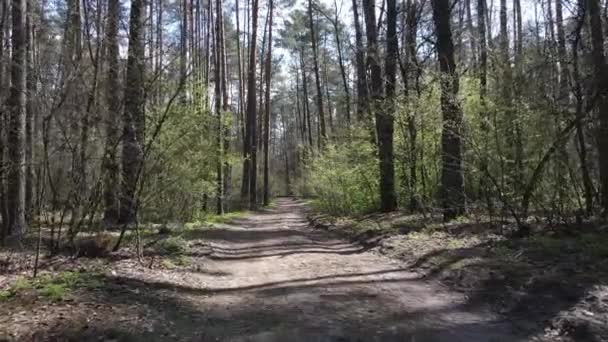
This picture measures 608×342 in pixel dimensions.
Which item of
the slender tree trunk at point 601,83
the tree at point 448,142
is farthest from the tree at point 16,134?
the slender tree trunk at point 601,83

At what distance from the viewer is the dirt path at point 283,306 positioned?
4945 mm

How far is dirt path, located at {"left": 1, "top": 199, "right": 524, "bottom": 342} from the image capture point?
4.95 metres

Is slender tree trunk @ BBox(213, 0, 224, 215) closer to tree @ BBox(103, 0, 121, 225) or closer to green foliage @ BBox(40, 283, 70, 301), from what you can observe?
tree @ BBox(103, 0, 121, 225)

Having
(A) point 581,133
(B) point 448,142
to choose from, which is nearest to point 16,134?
(B) point 448,142

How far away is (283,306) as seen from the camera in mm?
6086

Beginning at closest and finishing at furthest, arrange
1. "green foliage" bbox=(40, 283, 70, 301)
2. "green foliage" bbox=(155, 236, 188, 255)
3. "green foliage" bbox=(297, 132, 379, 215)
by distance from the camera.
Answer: "green foliage" bbox=(40, 283, 70, 301)
"green foliage" bbox=(155, 236, 188, 255)
"green foliage" bbox=(297, 132, 379, 215)

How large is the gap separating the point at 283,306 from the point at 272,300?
394 mm

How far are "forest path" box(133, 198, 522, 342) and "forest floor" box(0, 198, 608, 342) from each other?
0.6 inches

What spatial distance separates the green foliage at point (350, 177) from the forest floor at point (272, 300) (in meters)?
7.57

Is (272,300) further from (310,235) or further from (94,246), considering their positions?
(310,235)

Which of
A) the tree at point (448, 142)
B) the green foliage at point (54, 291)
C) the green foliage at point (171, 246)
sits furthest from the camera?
the tree at point (448, 142)

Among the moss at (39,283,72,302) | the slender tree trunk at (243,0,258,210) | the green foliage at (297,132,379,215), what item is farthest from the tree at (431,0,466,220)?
the slender tree trunk at (243,0,258,210)

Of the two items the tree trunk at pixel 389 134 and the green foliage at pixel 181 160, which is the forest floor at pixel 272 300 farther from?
the tree trunk at pixel 389 134

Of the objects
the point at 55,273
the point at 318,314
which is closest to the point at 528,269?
the point at 318,314
